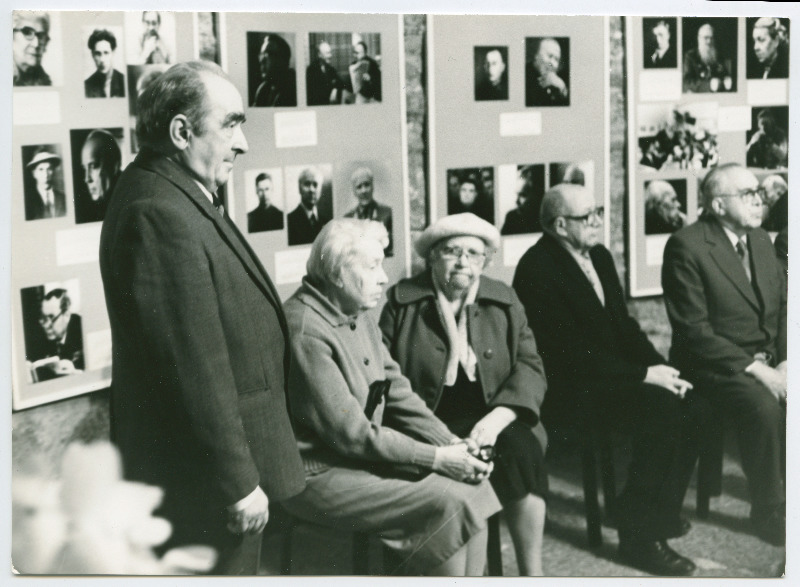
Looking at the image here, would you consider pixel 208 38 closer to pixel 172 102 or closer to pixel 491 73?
pixel 172 102

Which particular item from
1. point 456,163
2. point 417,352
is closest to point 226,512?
point 417,352

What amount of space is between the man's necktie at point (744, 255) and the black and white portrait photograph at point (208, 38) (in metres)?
1.80

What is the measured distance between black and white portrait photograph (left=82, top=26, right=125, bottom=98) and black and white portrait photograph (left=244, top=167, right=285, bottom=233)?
48cm

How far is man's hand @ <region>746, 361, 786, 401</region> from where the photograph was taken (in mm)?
3344

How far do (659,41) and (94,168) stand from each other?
6.07 ft

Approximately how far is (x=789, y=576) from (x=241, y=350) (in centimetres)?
200

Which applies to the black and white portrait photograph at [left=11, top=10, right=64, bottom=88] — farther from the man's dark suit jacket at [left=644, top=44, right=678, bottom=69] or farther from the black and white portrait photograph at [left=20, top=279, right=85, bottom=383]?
the man's dark suit jacket at [left=644, top=44, right=678, bottom=69]

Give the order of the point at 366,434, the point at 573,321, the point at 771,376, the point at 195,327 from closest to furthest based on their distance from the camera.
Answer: the point at 195,327
the point at 366,434
the point at 573,321
the point at 771,376

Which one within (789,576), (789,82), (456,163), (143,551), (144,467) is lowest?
(789,576)

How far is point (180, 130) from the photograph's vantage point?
2904mm

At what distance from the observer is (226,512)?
9.78 feet

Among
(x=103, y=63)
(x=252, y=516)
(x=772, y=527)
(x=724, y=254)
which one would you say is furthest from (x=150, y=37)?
(x=772, y=527)

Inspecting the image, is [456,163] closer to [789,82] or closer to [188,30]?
[188,30]

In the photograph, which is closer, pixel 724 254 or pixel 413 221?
pixel 413 221
